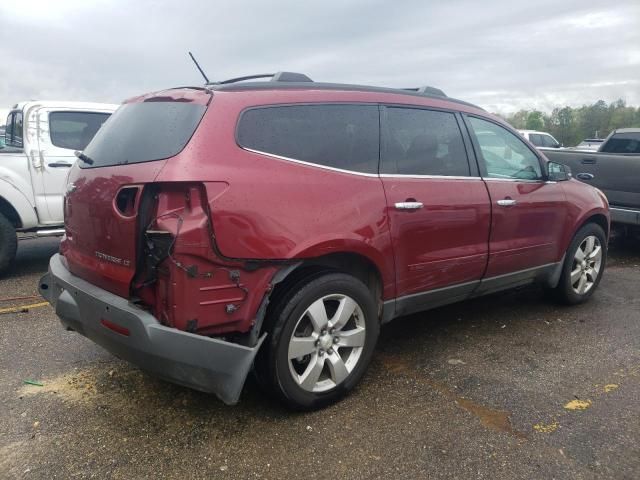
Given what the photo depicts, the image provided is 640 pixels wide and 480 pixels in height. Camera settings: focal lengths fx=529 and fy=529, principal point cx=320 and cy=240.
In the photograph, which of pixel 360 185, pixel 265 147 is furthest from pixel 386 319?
pixel 265 147

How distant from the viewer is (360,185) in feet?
9.98

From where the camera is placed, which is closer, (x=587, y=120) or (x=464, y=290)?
(x=464, y=290)

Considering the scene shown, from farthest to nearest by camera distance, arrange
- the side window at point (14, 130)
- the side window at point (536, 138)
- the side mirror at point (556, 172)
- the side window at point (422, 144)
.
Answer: the side window at point (536, 138) → the side window at point (14, 130) → the side mirror at point (556, 172) → the side window at point (422, 144)

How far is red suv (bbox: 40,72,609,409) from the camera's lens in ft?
8.18

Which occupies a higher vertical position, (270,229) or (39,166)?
(39,166)

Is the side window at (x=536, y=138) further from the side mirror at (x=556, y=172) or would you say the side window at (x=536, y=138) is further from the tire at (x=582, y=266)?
the side mirror at (x=556, y=172)

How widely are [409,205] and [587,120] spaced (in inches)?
2457

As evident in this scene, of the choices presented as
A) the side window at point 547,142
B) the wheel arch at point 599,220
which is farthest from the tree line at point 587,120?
the wheel arch at point 599,220

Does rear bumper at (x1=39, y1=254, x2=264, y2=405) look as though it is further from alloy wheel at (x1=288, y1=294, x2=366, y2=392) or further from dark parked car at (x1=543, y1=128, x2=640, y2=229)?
dark parked car at (x1=543, y1=128, x2=640, y2=229)

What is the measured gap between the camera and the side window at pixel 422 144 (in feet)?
10.9

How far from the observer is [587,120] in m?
57.3

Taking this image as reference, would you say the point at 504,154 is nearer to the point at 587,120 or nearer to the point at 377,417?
the point at 377,417

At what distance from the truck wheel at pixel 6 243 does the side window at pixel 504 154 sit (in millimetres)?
4809

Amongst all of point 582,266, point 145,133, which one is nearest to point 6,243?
point 145,133
